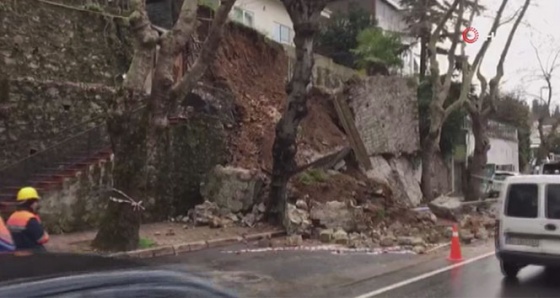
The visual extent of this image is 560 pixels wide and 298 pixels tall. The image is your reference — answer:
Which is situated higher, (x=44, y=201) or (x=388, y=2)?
(x=388, y=2)

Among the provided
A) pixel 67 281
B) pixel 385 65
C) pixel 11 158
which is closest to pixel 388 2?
pixel 385 65

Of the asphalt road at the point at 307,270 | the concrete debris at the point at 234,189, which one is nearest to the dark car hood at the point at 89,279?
the asphalt road at the point at 307,270

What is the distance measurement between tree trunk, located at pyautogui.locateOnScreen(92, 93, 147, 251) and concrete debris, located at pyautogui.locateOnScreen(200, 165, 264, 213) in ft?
19.6

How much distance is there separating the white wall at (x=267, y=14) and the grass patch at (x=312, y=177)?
45.6 ft

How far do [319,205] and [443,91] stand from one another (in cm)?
1141

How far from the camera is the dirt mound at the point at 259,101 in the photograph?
2304 cm

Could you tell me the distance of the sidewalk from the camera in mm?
13852

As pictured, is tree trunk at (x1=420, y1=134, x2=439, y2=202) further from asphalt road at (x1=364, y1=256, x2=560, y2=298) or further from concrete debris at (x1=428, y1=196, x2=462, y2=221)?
asphalt road at (x1=364, y1=256, x2=560, y2=298)

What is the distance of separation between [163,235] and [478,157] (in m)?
18.3

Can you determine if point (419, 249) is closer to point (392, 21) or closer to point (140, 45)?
point (140, 45)

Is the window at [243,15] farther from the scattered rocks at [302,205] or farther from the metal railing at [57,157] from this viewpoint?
the scattered rocks at [302,205]

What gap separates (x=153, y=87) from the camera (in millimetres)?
13453

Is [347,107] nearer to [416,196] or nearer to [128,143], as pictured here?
[416,196]

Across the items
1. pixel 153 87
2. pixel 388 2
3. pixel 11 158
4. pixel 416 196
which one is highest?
pixel 388 2
